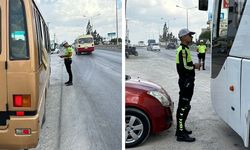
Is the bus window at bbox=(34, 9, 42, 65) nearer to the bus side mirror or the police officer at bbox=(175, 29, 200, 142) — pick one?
the police officer at bbox=(175, 29, 200, 142)

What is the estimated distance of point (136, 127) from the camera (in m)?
5.56

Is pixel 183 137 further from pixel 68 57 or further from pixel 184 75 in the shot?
pixel 68 57

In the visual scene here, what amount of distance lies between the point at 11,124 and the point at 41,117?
0.28 m

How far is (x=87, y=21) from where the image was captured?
321 centimetres

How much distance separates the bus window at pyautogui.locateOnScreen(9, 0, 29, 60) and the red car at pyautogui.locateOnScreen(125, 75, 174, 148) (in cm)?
211

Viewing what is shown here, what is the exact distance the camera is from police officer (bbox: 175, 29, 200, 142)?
574 centimetres

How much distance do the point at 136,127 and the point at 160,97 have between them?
1.92 ft

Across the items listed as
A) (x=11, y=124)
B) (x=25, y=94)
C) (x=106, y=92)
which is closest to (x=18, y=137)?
(x=11, y=124)

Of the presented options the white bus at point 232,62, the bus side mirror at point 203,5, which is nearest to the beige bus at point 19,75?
the white bus at point 232,62

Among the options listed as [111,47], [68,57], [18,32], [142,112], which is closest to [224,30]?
[142,112]

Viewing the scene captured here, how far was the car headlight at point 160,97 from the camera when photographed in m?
5.69

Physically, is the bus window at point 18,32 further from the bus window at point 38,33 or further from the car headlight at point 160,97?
the car headlight at point 160,97

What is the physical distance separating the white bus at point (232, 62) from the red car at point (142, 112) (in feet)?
3.01

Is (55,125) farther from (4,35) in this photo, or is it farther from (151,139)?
(151,139)
